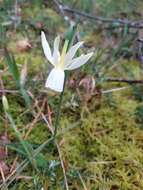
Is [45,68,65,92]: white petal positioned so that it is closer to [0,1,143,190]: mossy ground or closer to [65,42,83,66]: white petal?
[65,42,83,66]: white petal

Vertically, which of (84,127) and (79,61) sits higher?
(79,61)

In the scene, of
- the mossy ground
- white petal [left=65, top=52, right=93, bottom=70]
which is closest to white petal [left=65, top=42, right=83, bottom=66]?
white petal [left=65, top=52, right=93, bottom=70]

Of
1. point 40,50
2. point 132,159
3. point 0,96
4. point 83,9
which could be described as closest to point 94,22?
point 83,9

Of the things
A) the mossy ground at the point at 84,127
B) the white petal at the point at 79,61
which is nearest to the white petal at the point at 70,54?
the white petal at the point at 79,61

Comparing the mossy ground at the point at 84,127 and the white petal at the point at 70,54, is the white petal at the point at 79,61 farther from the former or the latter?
the mossy ground at the point at 84,127

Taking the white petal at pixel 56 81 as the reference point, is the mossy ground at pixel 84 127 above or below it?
below

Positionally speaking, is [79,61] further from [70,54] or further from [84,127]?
[84,127]

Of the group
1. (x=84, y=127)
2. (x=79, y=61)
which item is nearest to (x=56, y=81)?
(x=79, y=61)

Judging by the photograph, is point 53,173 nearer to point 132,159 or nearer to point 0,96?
point 132,159

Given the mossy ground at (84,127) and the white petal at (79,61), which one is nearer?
the white petal at (79,61)

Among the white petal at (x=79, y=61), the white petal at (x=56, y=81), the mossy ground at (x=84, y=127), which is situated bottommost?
the mossy ground at (x=84, y=127)

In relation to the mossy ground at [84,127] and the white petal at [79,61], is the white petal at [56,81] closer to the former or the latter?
the white petal at [79,61]
